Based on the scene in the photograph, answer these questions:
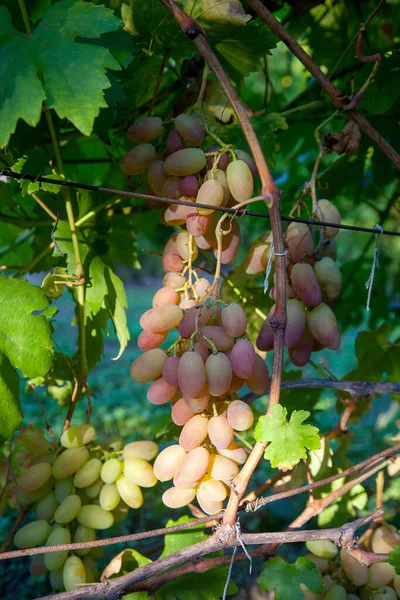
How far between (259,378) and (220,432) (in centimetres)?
8

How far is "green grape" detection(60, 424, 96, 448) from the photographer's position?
2.80 ft

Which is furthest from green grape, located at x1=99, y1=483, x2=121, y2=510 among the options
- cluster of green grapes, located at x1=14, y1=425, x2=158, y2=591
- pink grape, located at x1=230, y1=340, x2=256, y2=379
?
pink grape, located at x1=230, y1=340, x2=256, y2=379

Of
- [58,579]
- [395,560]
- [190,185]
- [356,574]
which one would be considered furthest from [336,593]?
[190,185]

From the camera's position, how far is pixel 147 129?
0.78 meters

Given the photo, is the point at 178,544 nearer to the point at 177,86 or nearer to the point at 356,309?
the point at 177,86

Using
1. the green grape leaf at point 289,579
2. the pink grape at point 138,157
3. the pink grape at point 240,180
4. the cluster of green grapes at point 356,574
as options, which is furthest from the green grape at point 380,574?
the pink grape at point 138,157

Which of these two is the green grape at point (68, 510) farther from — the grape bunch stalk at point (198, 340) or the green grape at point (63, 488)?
the grape bunch stalk at point (198, 340)

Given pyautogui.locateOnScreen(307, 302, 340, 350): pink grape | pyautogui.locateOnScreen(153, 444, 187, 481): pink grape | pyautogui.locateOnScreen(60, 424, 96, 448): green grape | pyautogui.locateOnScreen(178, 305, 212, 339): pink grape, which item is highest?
pyautogui.locateOnScreen(178, 305, 212, 339): pink grape

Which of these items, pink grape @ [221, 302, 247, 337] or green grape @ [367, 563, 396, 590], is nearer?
pink grape @ [221, 302, 247, 337]

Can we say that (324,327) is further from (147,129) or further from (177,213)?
(147,129)

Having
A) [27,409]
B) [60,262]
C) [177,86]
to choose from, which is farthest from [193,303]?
[27,409]

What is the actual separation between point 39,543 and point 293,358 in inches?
18.3

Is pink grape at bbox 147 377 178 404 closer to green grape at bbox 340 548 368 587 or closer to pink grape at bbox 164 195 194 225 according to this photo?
pink grape at bbox 164 195 194 225

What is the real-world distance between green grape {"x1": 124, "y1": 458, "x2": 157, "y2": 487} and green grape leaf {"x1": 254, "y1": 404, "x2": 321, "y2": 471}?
0.29m
